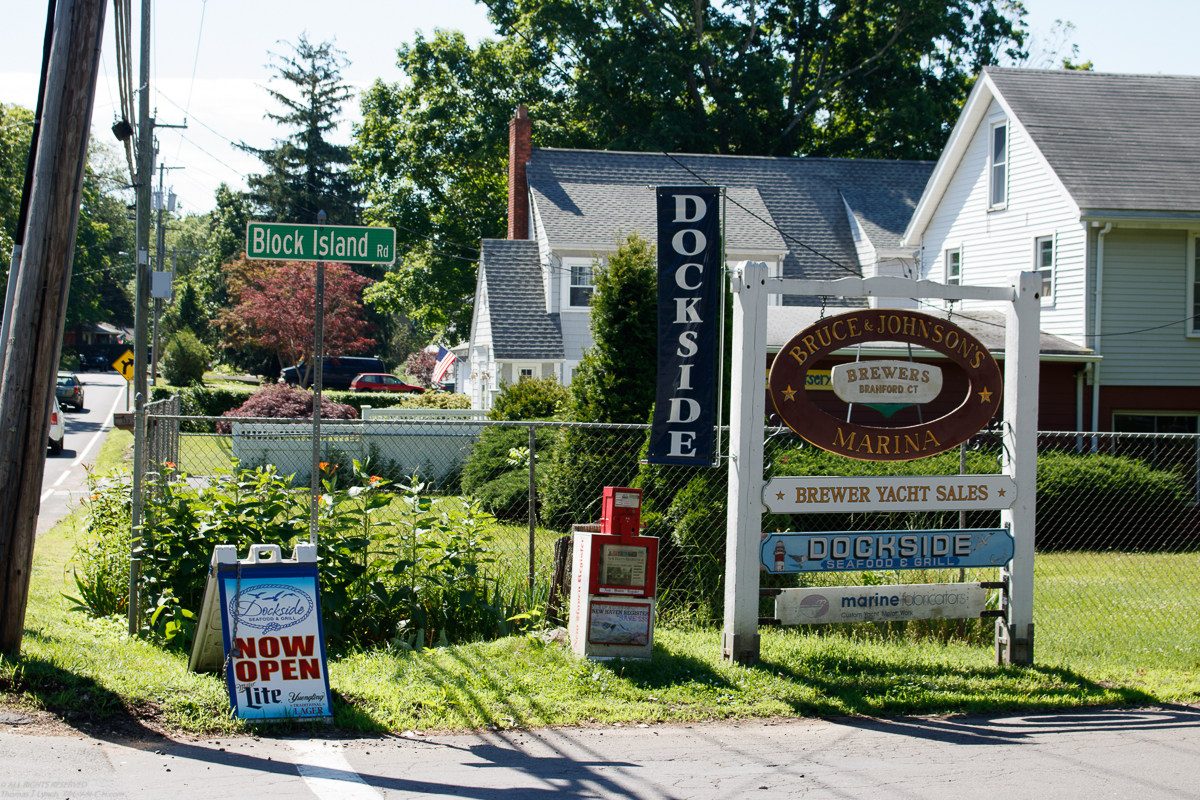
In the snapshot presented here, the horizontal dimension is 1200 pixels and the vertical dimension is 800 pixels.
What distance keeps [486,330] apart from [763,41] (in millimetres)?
20550

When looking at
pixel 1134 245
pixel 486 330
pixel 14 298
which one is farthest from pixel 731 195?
pixel 14 298

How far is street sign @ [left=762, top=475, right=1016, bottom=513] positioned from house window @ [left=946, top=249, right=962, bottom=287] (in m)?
17.1

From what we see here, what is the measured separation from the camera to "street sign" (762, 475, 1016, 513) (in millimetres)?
6738

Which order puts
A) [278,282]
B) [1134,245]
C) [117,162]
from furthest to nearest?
[117,162], [278,282], [1134,245]

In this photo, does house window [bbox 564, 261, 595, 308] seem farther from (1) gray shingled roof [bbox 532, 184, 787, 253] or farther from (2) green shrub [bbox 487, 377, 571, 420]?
(2) green shrub [bbox 487, 377, 571, 420]

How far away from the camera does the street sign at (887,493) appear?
6738 mm

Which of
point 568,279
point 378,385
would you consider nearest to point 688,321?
point 568,279

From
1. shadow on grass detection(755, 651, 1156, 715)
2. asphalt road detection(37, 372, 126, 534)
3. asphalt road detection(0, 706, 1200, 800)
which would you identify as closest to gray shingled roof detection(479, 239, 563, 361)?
asphalt road detection(37, 372, 126, 534)

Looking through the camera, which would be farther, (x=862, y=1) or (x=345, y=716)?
(x=862, y=1)

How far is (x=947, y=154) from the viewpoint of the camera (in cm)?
2220

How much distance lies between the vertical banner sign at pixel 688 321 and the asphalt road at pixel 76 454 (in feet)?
14.8

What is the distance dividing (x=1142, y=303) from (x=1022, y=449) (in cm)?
1334

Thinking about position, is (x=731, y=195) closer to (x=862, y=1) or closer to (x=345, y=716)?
(x=862, y=1)

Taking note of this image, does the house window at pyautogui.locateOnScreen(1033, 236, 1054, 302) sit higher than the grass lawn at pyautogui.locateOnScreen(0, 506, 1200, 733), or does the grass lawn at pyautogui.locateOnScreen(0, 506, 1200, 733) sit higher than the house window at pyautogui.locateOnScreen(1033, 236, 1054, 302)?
the house window at pyautogui.locateOnScreen(1033, 236, 1054, 302)
